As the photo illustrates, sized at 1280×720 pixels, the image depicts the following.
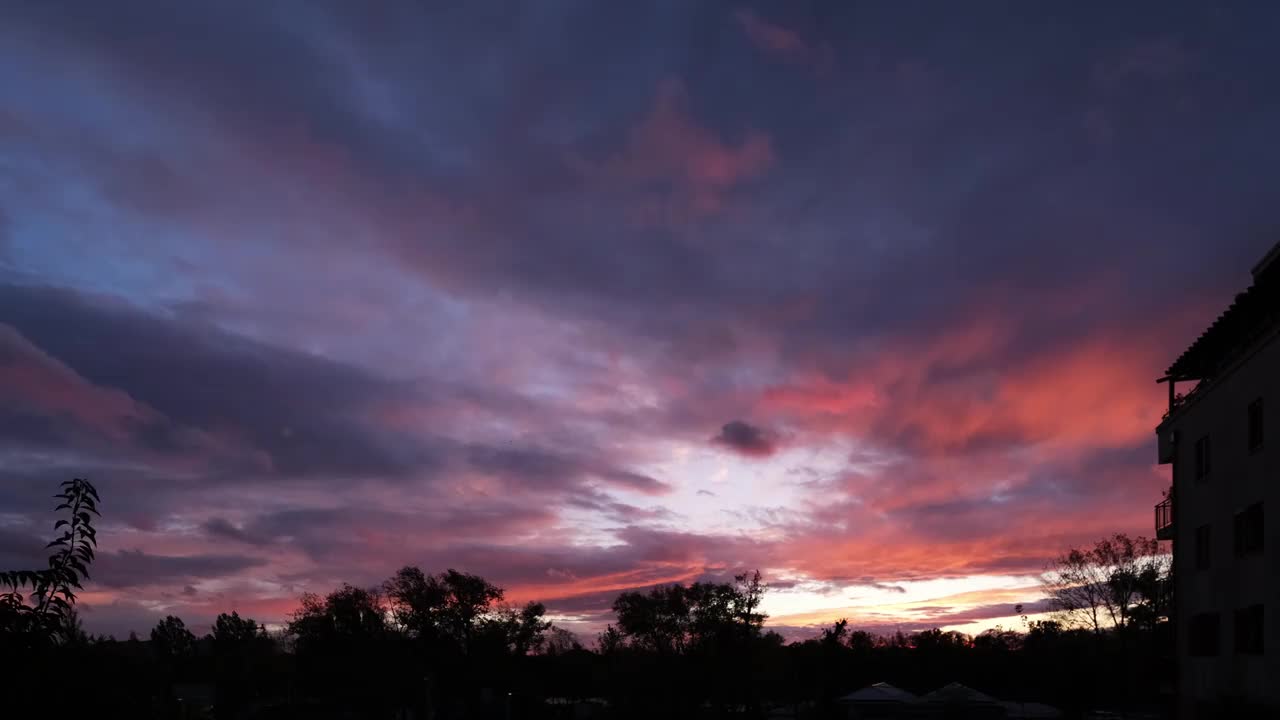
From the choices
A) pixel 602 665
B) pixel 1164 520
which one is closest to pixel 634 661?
pixel 602 665

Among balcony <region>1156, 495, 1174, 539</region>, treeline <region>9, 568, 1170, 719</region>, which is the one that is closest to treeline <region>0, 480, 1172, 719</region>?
treeline <region>9, 568, 1170, 719</region>

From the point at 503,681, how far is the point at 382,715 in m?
9.37

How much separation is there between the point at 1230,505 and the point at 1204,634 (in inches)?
167

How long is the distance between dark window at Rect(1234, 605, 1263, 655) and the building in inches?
1.0

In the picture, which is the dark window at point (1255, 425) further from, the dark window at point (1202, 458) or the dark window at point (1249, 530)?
the dark window at point (1202, 458)

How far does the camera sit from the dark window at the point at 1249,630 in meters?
24.5

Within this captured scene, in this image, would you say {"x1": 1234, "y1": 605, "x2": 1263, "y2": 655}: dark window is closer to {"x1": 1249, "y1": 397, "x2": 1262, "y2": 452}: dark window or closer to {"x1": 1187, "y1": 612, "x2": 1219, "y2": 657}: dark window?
{"x1": 1187, "y1": 612, "x2": 1219, "y2": 657}: dark window

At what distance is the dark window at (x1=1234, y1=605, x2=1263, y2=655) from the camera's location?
2450 centimetres

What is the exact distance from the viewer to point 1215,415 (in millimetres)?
27531

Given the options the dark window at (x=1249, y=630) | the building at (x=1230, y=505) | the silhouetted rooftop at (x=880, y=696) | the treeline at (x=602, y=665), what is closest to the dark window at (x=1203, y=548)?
the building at (x=1230, y=505)

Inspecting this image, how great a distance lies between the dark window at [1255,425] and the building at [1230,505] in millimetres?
24

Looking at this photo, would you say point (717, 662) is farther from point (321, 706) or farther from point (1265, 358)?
point (1265, 358)

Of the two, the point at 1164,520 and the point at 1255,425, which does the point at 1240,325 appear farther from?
the point at 1164,520

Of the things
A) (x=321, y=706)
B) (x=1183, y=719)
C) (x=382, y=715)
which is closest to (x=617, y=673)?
(x=382, y=715)
